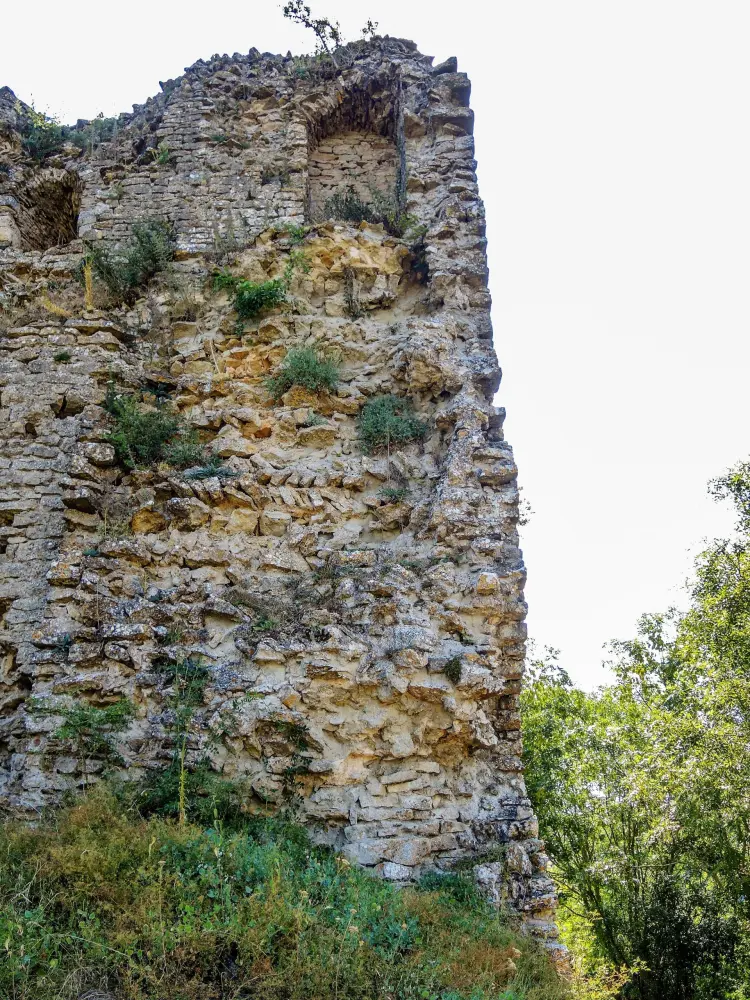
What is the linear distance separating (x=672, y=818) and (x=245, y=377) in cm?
673

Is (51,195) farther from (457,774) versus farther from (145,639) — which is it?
(457,774)

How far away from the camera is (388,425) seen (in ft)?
23.3

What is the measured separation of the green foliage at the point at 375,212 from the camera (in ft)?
28.4

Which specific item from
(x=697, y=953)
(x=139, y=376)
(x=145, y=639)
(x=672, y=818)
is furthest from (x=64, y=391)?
(x=697, y=953)

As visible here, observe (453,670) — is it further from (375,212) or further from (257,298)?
(375,212)

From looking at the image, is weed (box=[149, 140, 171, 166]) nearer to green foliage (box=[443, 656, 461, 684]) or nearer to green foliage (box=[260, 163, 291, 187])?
green foliage (box=[260, 163, 291, 187])

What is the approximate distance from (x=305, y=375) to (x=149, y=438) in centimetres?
162

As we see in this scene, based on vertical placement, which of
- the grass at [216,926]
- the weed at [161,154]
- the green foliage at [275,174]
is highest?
the weed at [161,154]

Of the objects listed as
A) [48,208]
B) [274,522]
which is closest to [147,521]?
[274,522]

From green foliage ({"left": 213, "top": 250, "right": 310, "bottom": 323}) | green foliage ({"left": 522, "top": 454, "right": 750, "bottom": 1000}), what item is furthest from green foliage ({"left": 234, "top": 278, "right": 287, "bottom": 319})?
green foliage ({"left": 522, "top": 454, "right": 750, "bottom": 1000})

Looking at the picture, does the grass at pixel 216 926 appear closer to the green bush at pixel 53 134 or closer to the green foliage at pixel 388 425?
the green foliage at pixel 388 425

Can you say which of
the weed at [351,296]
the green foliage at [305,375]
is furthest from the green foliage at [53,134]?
the green foliage at [305,375]

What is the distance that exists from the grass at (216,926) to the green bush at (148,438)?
3226mm

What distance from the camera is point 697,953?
8.42 meters
